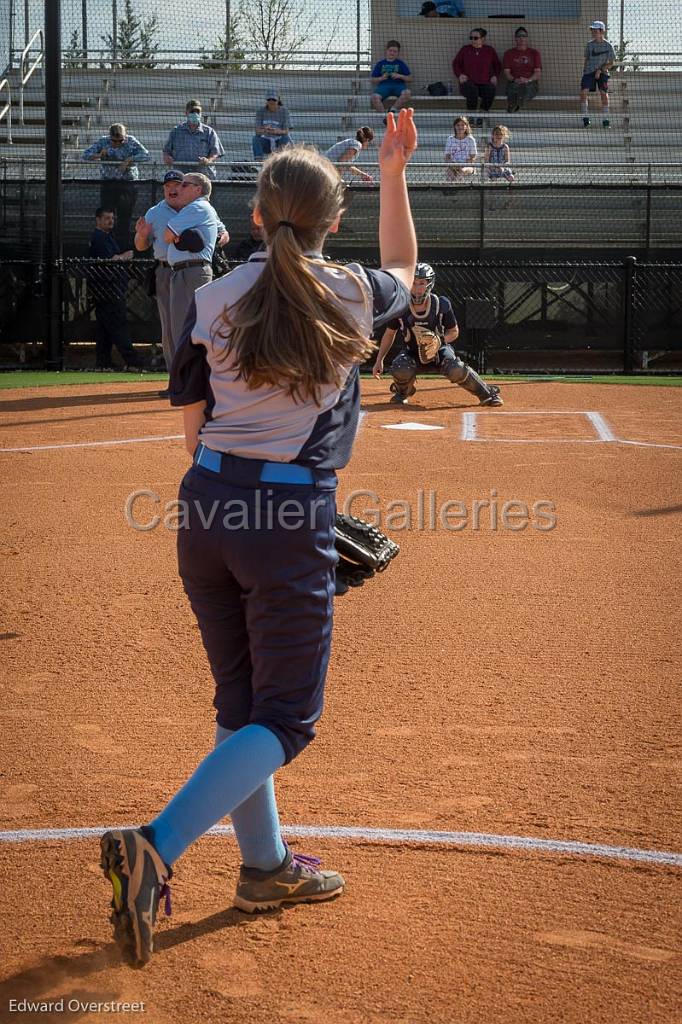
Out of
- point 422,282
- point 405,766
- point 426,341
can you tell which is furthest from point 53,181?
point 405,766

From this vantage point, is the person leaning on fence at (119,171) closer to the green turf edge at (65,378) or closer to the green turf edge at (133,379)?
the green turf edge at (65,378)

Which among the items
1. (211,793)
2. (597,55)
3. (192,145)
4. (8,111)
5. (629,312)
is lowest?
(211,793)

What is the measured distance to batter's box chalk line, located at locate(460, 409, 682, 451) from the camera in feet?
37.4

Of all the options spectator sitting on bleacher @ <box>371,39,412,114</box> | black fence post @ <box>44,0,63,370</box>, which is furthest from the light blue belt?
spectator sitting on bleacher @ <box>371,39,412,114</box>

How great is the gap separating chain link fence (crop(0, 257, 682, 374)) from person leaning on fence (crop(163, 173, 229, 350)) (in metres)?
6.12

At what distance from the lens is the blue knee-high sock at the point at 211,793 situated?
9.18 ft

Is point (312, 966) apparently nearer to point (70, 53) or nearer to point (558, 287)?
point (558, 287)

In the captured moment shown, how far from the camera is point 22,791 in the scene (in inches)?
156

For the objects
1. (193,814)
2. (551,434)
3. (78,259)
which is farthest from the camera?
(78,259)

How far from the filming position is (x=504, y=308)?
19094 mm

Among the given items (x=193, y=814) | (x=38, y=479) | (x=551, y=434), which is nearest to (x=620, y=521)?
(x=551, y=434)

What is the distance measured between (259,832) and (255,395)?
3.99ft

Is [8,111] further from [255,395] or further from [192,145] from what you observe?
[255,395]

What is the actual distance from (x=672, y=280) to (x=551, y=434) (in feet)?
27.2
